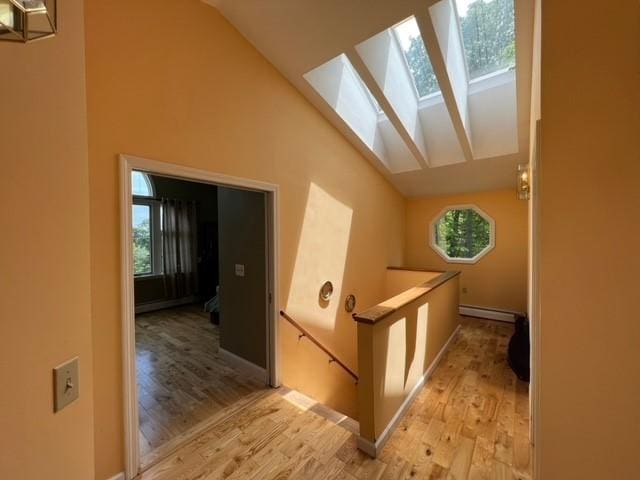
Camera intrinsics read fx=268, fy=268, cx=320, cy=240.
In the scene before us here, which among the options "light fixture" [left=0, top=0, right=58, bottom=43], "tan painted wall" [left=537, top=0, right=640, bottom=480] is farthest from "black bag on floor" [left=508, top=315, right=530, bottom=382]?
"light fixture" [left=0, top=0, right=58, bottom=43]

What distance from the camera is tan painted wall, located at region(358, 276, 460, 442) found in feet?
5.99

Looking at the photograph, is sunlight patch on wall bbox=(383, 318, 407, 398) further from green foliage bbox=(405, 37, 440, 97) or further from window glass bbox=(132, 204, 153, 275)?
window glass bbox=(132, 204, 153, 275)

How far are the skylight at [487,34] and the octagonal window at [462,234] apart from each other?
2.63 meters

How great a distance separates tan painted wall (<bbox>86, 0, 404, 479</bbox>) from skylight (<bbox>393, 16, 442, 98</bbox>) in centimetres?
115

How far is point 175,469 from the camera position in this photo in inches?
67.1

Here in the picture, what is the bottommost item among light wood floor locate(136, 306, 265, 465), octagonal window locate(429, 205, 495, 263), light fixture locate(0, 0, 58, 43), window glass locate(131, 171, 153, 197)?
light wood floor locate(136, 306, 265, 465)

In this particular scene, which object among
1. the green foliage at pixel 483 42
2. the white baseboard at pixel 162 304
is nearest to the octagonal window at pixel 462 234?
the green foliage at pixel 483 42

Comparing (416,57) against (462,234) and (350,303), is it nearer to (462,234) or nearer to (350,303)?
(350,303)

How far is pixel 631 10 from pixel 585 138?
46 centimetres

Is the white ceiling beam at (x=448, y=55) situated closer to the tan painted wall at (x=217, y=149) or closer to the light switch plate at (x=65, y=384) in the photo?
the tan painted wall at (x=217, y=149)

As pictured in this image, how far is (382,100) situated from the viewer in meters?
2.84

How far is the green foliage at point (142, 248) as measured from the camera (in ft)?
17.1

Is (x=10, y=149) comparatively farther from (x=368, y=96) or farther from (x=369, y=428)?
(x=368, y=96)

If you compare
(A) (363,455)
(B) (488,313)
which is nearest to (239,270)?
(A) (363,455)
